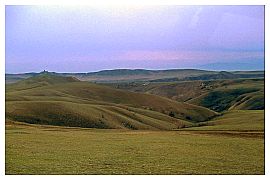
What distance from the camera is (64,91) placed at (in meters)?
73.9

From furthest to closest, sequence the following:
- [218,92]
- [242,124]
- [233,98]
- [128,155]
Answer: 1. [218,92]
2. [233,98]
3. [242,124]
4. [128,155]

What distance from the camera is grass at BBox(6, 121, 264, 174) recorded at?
1412cm

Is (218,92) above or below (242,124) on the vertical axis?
above

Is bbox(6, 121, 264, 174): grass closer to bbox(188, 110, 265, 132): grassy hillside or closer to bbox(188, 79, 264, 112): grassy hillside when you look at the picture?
→ bbox(188, 110, 265, 132): grassy hillside

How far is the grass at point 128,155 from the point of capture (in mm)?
14117

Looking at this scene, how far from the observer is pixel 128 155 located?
1683cm

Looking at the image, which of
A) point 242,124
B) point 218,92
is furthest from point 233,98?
point 242,124

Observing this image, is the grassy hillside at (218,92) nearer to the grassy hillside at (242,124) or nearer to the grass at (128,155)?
the grassy hillside at (242,124)

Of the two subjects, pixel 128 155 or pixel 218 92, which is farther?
pixel 218 92

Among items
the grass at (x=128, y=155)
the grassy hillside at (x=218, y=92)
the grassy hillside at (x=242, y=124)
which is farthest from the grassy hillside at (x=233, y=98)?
the grass at (x=128, y=155)

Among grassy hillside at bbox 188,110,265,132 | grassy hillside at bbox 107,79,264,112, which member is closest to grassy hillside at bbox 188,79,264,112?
grassy hillside at bbox 107,79,264,112

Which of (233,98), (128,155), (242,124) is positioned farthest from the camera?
(233,98)

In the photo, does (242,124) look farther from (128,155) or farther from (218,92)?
(218,92)
